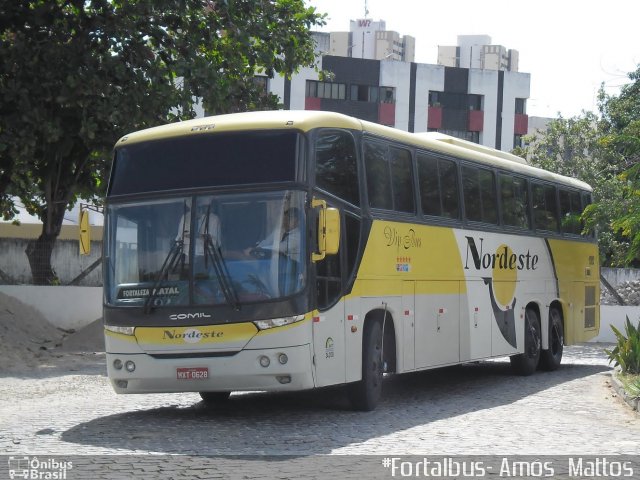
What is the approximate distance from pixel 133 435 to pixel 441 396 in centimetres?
605

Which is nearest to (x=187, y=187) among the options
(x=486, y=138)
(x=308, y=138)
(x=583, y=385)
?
(x=308, y=138)

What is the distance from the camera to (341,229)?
42.5ft

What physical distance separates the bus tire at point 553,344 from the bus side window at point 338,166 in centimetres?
858

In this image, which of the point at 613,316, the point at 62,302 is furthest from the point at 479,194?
the point at 613,316

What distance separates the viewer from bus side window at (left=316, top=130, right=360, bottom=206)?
498 inches

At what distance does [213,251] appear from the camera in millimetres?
12078

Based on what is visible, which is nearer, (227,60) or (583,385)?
(583,385)

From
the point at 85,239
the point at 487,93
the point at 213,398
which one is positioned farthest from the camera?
the point at 487,93

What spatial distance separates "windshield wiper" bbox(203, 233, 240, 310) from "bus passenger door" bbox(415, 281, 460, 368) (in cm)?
374

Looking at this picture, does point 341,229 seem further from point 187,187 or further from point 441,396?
point 441,396

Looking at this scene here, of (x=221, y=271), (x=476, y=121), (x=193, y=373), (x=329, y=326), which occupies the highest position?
(x=476, y=121)

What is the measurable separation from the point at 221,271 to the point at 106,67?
12.8 metres

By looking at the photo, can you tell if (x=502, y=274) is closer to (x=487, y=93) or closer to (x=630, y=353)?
(x=630, y=353)

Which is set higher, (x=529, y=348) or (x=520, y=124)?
(x=520, y=124)
